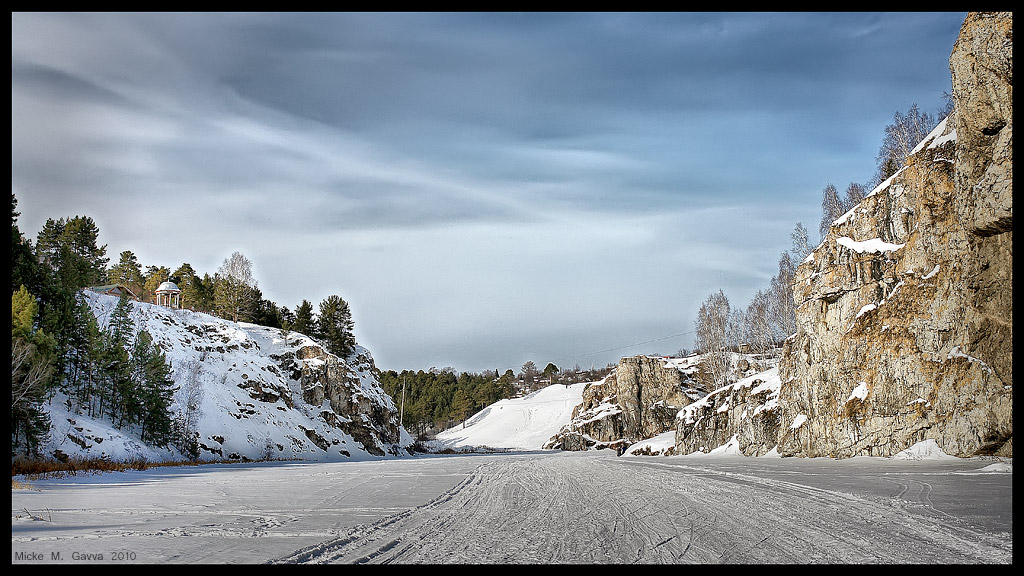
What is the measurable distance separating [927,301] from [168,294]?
8545cm

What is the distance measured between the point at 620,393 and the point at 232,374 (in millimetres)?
54433

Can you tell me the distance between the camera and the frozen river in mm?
5727

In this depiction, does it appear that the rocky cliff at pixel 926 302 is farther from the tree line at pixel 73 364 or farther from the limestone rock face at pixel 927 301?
the tree line at pixel 73 364

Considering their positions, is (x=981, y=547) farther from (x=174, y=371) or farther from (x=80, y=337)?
(x=174, y=371)

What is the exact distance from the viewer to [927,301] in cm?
2698

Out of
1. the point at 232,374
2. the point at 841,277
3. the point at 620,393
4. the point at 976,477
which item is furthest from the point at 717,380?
the point at 976,477

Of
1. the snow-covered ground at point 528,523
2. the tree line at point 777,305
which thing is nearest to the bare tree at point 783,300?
the tree line at point 777,305

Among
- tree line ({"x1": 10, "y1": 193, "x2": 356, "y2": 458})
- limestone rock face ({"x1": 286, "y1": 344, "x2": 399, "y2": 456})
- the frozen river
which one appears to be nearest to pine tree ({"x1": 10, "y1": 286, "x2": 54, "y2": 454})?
tree line ({"x1": 10, "y1": 193, "x2": 356, "y2": 458})

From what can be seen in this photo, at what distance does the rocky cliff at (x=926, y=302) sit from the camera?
21.8 m

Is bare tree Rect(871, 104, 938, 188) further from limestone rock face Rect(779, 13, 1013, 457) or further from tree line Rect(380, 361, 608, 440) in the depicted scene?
tree line Rect(380, 361, 608, 440)

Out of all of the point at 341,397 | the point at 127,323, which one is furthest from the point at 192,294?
the point at 127,323

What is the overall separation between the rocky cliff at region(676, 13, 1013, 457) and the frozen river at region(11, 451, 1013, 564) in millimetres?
13138

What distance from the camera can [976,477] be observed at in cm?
1453

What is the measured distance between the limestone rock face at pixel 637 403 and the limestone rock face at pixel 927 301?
→ 161 feet
